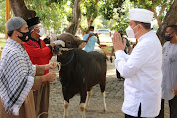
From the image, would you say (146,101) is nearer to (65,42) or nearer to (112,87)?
(65,42)

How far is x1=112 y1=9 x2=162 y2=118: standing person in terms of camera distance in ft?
9.00

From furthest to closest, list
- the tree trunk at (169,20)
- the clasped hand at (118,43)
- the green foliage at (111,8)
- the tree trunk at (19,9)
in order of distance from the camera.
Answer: the green foliage at (111,8), the tree trunk at (19,9), the tree trunk at (169,20), the clasped hand at (118,43)

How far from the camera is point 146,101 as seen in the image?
2836mm

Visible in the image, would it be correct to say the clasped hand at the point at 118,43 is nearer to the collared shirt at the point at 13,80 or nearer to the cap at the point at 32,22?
the collared shirt at the point at 13,80

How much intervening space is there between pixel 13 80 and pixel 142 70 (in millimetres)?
1589

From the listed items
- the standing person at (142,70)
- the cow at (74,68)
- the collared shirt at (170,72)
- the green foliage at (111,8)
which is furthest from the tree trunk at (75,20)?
the standing person at (142,70)

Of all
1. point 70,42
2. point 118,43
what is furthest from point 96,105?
point 118,43

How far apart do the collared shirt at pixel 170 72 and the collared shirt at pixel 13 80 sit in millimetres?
2760

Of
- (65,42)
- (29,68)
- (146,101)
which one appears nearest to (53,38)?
(65,42)

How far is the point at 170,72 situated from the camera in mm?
4426

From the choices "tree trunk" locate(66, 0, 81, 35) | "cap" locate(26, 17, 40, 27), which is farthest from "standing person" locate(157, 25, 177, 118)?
"tree trunk" locate(66, 0, 81, 35)

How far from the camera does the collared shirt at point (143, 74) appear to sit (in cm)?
274

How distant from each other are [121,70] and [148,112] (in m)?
0.64

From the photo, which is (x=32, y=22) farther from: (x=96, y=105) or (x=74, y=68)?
(x=96, y=105)
